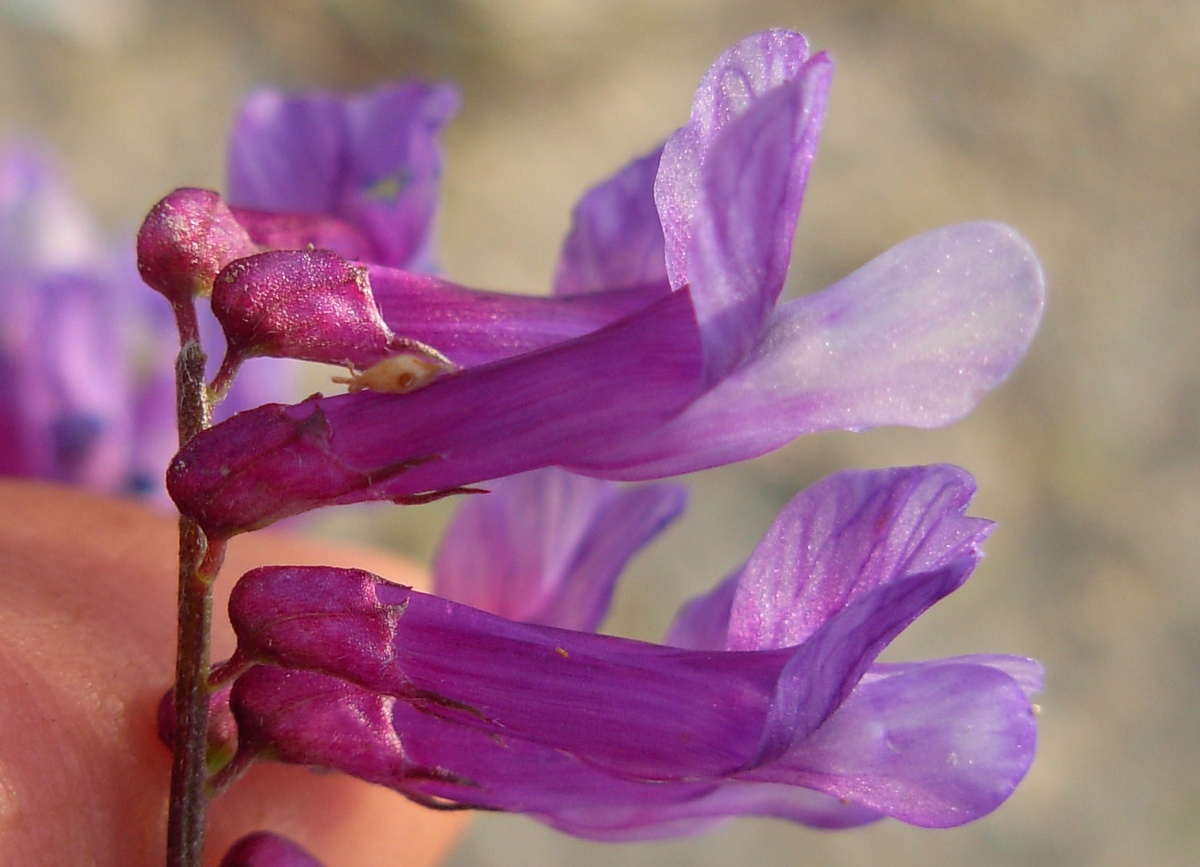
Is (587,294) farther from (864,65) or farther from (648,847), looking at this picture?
(864,65)

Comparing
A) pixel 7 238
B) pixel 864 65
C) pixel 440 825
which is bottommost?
A: pixel 440 825

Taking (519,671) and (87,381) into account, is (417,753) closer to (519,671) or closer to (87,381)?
(519,671)

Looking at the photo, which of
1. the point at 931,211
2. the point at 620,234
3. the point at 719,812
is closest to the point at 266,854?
the point at 719,812

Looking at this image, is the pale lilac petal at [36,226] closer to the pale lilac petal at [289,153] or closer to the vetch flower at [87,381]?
the vetch flower at [87,381]

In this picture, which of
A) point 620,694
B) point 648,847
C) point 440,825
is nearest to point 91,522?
point 440,825

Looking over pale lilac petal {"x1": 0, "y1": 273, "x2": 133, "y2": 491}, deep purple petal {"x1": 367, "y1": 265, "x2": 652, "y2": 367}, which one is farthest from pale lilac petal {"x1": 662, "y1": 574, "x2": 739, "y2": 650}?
pale lilac petal {"x1": 0, "y1": 273, "x2": 133, "y2": 491}

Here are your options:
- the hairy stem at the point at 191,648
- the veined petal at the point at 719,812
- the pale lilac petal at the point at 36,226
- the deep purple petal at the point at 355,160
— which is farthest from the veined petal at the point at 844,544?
the pale lilac petal at the point at 36,226

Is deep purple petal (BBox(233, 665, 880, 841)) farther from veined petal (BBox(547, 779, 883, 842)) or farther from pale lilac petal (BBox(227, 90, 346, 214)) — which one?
pale lilac petal (BBox(227, 90, 346, 214))
